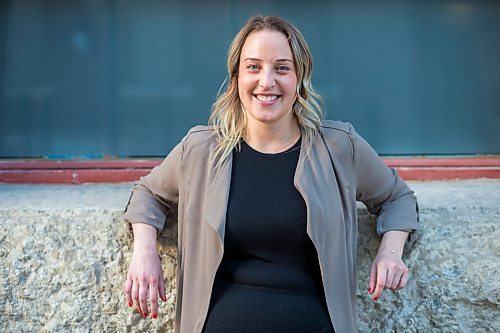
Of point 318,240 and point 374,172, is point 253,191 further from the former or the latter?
point 374,172

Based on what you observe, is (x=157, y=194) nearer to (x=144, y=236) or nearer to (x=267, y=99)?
(x=144, y=236)

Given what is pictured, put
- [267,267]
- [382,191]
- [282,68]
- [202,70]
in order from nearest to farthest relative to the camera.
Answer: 1. [267,267]
2. [282,68]
3. [382,191]
4. [202,70]

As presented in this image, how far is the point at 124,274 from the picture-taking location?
94.9 inches

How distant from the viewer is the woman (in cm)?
198

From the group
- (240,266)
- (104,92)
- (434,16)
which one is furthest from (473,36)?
(240,266)

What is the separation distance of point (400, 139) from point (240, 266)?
2163 millimetres

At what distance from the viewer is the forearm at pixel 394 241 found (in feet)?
6.97

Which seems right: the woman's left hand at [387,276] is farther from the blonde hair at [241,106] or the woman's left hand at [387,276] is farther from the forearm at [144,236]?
the forearm at [144,236]

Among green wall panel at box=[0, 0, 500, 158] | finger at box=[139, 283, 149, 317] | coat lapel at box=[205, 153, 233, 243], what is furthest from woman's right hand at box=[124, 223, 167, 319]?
green wall panel at box=[0, 0, 500, 158]

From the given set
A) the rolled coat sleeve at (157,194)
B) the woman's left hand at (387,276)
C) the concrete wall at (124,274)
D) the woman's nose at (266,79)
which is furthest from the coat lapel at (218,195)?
the woman's left hand at (387,276)

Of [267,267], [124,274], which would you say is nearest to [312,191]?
[267,267]

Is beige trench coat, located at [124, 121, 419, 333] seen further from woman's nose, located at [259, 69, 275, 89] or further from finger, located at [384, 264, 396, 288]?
woman's nose, located at [259, 69, 275, 89]

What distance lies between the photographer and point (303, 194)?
201 centimetres

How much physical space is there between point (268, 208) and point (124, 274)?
74 cm
